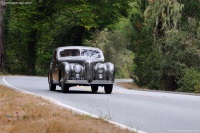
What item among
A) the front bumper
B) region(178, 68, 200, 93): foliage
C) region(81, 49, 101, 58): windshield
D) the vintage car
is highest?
region(81, 49, 101, 58): windshield

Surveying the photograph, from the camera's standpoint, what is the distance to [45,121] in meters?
9.54

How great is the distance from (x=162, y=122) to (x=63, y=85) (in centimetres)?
1050

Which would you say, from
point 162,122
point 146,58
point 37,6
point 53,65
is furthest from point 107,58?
point 162,122

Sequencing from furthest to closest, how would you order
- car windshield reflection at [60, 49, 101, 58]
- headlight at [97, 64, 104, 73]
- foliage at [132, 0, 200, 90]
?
foliage at [132, 0, 200, 90] → car windshield reflection at [60, 49, 101, 58] → headlight at [97, 64, 104, 73]

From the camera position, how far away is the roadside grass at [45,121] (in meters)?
8.48

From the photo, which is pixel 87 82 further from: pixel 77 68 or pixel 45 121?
pixel 45 121

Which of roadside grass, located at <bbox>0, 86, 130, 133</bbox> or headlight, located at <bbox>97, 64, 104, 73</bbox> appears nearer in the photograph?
roadside grass, located at <bbox>0, 86, 130, 133</bbox>

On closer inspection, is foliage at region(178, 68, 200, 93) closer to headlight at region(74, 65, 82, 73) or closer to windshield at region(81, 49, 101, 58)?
windshield at region(81, 49, 101, 58)

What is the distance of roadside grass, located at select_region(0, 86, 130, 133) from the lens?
8.48 metres

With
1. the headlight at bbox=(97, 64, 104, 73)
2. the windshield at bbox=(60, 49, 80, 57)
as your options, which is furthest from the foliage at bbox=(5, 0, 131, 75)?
the headlight at bbox=(97, 64, 104, 73)

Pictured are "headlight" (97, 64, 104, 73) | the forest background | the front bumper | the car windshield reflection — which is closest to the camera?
the front bumper

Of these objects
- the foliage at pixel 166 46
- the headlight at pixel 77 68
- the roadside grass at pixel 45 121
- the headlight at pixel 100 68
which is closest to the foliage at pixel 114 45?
the foliage at pixel 166 46

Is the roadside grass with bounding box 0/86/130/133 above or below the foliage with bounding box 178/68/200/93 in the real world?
above

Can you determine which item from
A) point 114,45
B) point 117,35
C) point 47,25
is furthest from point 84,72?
point 117,35
